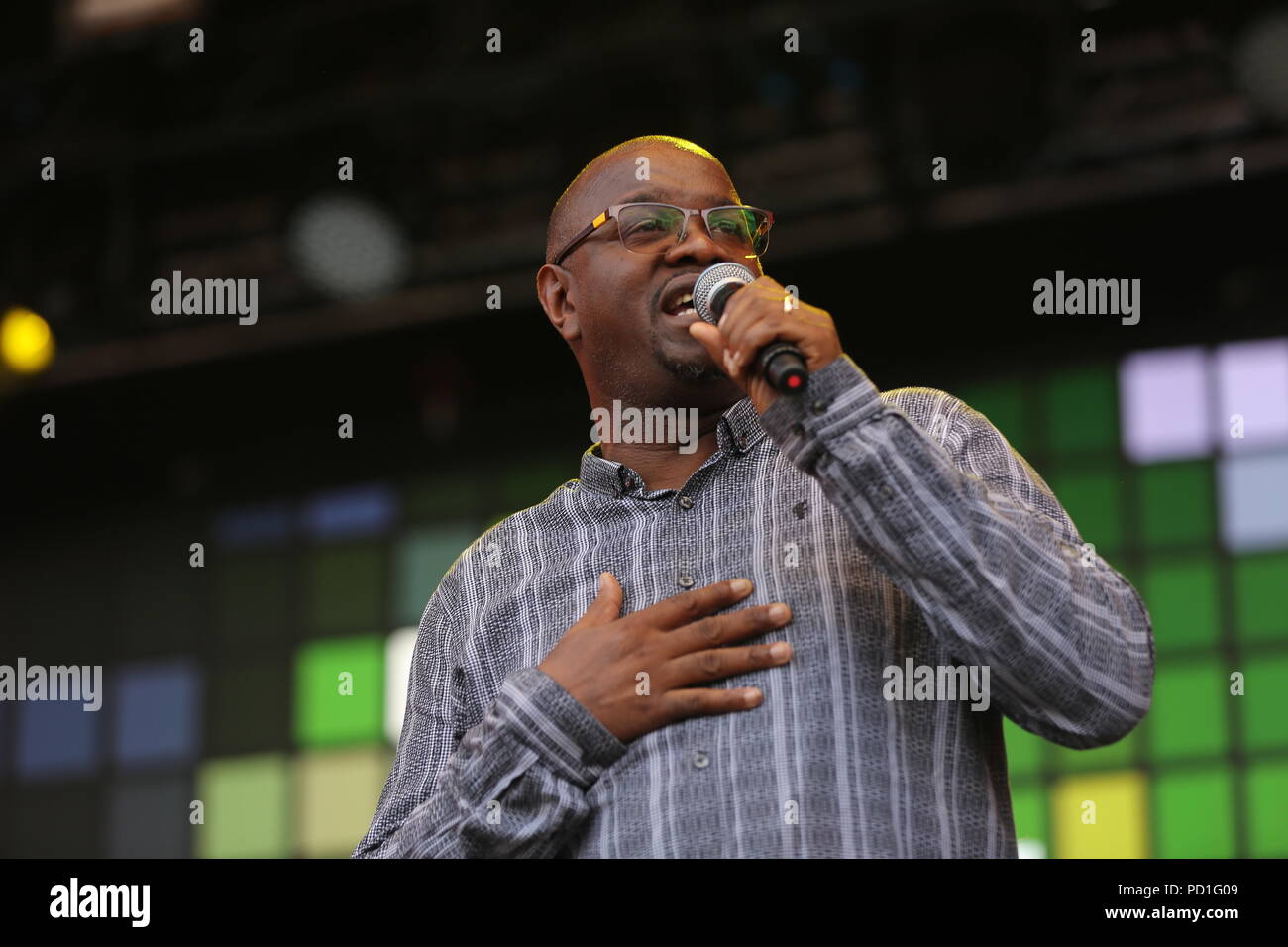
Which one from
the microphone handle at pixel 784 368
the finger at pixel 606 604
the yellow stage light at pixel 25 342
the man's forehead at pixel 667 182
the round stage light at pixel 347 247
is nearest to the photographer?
the microphone handle at pixel 784 368

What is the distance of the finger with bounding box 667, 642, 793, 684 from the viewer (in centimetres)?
161

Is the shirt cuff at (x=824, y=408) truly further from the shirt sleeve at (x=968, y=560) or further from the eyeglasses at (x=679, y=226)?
the eyeglasses at (x=679, y=226)

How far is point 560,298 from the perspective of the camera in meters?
2.16

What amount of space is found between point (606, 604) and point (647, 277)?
475 mm

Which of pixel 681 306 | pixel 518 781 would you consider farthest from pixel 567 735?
pixel 681 306

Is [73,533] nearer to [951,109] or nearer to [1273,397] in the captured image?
[951,109]

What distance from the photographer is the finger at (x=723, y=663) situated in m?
1.61

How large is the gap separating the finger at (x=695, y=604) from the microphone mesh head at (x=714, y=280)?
0.30m

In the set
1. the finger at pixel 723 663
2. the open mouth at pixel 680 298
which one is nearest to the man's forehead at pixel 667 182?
the open mouth at pixel 680 298

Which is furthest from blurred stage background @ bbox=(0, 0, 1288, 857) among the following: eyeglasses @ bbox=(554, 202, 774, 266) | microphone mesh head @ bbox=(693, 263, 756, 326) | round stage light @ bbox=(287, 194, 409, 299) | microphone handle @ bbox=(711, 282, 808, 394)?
microphone handle @ bbox=(711, 282, 808, 394)

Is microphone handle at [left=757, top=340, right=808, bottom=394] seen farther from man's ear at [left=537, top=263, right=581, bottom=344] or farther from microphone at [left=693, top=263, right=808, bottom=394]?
man's ear at [left=537, top=263, right=581, bottom=344]

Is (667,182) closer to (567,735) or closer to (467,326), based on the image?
(567,735)

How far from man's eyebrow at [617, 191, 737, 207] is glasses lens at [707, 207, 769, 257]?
0.04 metres

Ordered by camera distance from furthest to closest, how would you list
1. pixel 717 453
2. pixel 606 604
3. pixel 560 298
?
1. pixel 560 298
2. pixel 717 453
3. pixel 606 604
